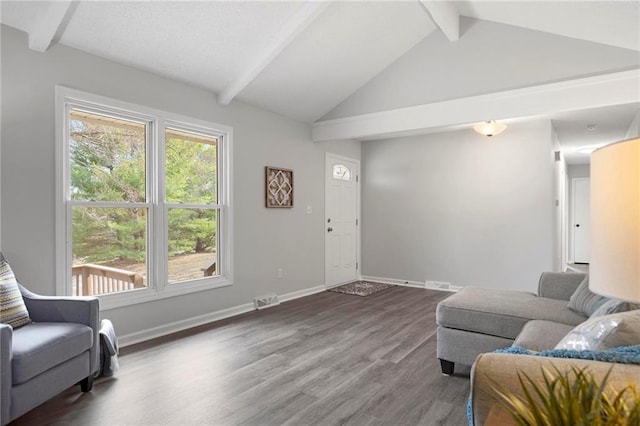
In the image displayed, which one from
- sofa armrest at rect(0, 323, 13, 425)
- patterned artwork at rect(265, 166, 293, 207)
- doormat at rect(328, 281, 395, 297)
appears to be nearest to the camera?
sofa armrest at rect(0, 323, 13, 425)

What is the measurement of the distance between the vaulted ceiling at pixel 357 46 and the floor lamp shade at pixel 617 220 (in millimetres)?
2769

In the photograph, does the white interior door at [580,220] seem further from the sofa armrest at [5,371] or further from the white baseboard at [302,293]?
the sofa armrest at [5,371]

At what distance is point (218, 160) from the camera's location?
14.0 ft

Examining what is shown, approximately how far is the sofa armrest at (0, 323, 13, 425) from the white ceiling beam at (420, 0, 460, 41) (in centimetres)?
393

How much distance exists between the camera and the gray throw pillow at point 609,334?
4.21ft

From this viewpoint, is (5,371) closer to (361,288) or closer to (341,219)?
(361,288)

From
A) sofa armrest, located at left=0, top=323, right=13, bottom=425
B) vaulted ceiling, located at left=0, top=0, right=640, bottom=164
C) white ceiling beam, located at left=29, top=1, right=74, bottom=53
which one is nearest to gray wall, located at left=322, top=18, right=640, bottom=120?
vaulted ceiling, located at left=0, top=0, right=640, bottom=164

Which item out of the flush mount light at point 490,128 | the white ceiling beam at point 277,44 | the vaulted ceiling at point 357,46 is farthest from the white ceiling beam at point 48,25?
the flush mount light at point 490,128

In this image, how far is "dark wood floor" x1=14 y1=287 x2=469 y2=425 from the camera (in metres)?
2.13

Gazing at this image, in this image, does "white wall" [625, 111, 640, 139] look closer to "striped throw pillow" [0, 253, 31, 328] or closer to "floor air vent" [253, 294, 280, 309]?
"floor air vent" [253, 294, 280, 309]

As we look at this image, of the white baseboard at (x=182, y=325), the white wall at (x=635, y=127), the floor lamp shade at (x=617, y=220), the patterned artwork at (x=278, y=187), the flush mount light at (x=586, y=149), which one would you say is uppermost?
the flush mount light at (x=586, y=149)

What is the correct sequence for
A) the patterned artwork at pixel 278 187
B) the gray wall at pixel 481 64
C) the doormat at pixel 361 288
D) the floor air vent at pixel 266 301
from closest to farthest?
the gray wall at pixel 481 64 → the floor air vent at pixel 266 301 → the patterned artwork at pixel 278 187 → the doormat at pixel 361 288

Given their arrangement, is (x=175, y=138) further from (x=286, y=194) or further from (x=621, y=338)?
(x=621, y=338)

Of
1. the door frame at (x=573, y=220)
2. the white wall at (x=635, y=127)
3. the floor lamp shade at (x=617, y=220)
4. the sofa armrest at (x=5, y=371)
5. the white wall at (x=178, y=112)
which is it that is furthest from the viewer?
the door frame at (x=573, y=220)
